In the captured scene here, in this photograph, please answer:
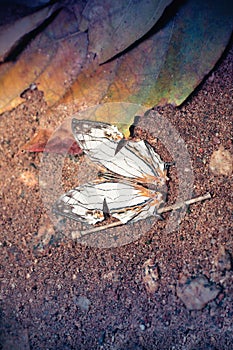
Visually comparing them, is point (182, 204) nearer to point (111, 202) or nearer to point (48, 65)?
point (111, 202)

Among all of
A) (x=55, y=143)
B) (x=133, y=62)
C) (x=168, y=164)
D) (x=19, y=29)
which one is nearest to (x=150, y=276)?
(x=168, y=164)

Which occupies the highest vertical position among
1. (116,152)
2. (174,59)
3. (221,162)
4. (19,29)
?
(19,29)

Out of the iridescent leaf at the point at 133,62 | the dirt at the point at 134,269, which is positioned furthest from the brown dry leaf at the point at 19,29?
the dirt at the point at 134,269

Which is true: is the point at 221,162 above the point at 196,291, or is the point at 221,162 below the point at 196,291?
above

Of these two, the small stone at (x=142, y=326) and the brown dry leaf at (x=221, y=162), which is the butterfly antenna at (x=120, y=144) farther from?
the small stone at (x=142, y=326)

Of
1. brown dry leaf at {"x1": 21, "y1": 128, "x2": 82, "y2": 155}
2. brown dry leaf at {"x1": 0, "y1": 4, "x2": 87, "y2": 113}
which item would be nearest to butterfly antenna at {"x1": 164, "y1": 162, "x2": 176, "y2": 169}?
brown dry leaf at {"x1": 21, "y1": 128, "x2": 82, "y2": 155}

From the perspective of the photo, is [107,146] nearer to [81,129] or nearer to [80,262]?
[81,129]
